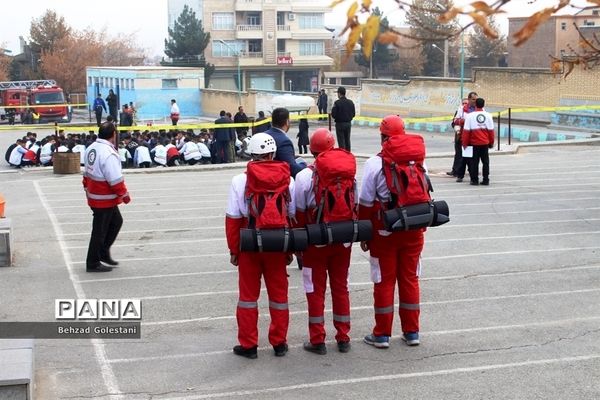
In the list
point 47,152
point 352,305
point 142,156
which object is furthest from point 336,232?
point 47,152

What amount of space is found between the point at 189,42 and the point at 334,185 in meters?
94.6

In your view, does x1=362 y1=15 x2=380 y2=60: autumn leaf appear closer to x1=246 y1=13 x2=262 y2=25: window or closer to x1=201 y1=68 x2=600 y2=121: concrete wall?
x1=201 y1=68 x2=600 y2=121: concrete wall

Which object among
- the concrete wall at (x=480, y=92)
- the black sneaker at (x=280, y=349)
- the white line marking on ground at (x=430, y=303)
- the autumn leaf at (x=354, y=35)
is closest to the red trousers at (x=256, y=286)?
the black sneaker at (x=280, y=349)

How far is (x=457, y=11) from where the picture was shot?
3486 mm

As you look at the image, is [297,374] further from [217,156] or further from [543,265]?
[217,156]

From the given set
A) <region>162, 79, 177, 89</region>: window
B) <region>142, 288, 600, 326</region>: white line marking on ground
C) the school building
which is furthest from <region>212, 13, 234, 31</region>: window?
<region>142, 288, 600, 326</region>: white line marking on ground

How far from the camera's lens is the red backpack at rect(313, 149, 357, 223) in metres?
7.80

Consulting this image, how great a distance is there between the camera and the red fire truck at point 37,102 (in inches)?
2245

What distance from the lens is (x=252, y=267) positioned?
25.6ft

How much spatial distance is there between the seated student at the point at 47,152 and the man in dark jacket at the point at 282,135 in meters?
16.6

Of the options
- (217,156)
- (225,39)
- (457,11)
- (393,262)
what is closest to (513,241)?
(393,262)

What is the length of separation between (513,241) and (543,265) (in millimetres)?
1624

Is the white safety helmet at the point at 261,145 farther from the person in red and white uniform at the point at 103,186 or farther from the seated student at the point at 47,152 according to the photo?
the seated student at the point at 47,152

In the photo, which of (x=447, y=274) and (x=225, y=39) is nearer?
(x=447, y=274)
